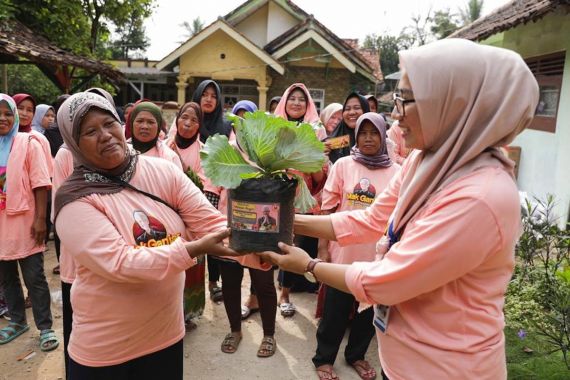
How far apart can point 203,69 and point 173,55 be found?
1127mm

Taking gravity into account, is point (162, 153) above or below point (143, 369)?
above

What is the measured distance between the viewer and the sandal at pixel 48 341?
353 cm

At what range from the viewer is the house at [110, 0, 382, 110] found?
48.2 feet

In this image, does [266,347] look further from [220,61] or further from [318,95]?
[220,61]

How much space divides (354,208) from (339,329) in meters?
0.93

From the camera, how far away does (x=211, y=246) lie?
1.85 metres

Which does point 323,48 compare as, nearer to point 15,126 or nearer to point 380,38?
point 15,126

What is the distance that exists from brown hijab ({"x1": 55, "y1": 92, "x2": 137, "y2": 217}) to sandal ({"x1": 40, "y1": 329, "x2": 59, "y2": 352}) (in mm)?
2338

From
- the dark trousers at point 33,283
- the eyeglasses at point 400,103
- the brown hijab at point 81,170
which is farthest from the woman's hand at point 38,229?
the eyeglasses at point 400,103

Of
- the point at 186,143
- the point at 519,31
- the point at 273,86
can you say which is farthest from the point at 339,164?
the point at 273,86

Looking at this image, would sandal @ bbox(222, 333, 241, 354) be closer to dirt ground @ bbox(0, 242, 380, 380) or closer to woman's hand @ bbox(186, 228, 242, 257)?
dirt ground @ bbox(0, 242, 380, 380)

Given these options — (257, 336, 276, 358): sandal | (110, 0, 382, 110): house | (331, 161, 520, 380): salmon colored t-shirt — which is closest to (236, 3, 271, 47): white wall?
(110, 0, 382, 110): house

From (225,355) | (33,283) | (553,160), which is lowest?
(225,355)

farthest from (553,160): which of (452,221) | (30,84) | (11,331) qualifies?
(30,84)
